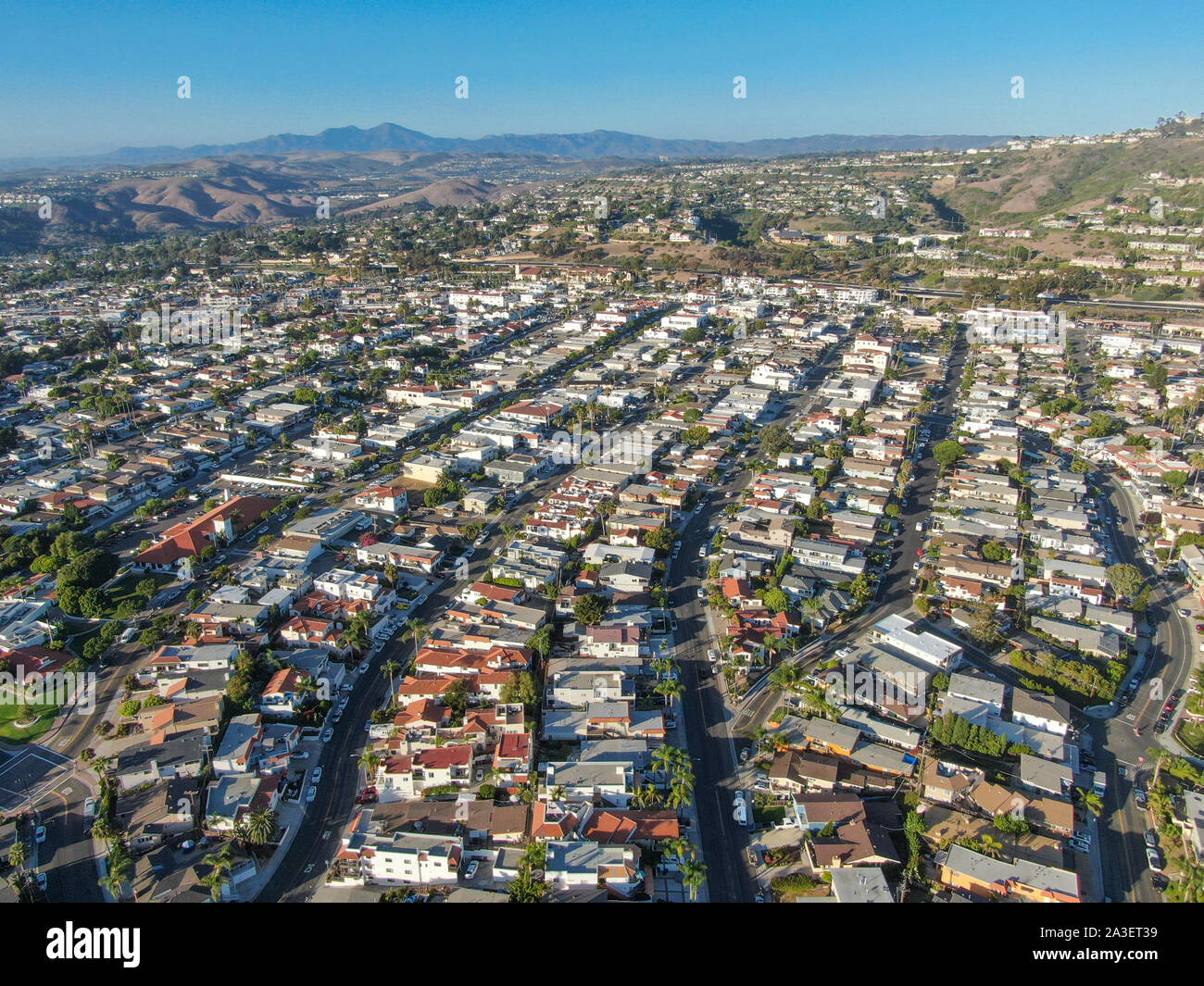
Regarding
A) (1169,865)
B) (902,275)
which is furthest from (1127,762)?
(902,275)

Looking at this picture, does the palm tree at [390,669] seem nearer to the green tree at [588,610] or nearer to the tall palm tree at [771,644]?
the green tree at [588,610]

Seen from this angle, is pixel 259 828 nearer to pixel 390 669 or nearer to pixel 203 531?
pixel 390 669

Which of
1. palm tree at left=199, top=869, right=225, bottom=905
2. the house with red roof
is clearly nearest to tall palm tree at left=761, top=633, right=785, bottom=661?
palm tree at left=199, top=869, right=225, bottom=905

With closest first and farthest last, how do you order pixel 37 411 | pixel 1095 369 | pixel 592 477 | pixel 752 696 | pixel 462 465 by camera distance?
pixel 752 696 < pixel 592 477 < pixel 462 465 < pixel 37 411 < pixel 1095 369

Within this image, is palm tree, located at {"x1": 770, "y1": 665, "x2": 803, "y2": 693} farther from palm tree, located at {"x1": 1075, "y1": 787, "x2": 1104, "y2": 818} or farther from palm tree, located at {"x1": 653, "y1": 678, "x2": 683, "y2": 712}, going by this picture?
palm tree, located at {"x1": 1075, "y1": 787, "x2": 1104, "y2": 818}

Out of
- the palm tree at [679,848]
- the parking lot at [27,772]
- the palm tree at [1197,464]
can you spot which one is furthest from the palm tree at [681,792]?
the palm tree at [1197,464]

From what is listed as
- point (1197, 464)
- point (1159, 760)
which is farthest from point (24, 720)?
point (1197, 464)

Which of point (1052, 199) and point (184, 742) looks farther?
point (1052, 199)

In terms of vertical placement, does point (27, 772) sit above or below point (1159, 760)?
below

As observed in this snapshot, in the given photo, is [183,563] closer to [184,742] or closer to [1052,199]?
[184,742]
